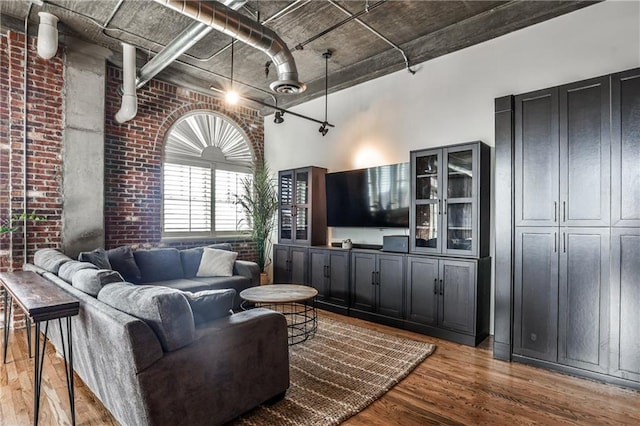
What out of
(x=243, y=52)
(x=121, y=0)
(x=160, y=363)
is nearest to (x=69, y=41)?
(x=121, y=0)

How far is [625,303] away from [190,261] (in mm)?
4824

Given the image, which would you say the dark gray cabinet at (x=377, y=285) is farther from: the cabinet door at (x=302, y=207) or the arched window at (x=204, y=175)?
the arched window at (x=204, y=175)

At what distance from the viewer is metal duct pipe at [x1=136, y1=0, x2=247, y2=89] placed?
3376 mm

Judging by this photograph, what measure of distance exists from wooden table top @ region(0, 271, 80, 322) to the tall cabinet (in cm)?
356

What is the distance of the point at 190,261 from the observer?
482cm

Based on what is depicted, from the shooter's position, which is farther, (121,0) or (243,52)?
(243,52)

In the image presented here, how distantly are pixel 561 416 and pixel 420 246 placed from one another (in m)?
2.06

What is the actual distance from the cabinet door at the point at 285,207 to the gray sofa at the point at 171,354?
3245 millimetres

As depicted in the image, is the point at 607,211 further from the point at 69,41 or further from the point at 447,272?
the point at 69,41

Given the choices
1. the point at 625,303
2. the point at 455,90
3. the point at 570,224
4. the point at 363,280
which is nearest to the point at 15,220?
the point at 363,280

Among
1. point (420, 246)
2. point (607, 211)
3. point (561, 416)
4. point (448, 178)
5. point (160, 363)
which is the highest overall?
point (448, 178)

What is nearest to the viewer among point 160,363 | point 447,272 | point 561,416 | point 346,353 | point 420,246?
point 160,363

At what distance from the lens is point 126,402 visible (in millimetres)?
1821

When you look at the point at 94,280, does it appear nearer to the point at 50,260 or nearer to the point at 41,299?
the point at 41,299
